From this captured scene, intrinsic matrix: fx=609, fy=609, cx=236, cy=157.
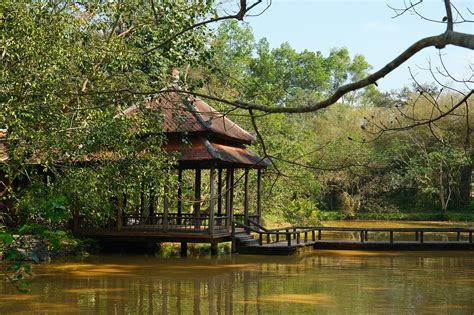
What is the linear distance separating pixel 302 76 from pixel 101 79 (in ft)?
166

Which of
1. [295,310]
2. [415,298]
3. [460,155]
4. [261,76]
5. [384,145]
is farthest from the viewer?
[261,76]

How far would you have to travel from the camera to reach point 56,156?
459 inches

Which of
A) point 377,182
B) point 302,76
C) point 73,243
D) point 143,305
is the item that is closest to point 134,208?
point 73,243

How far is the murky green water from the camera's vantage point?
9391mm

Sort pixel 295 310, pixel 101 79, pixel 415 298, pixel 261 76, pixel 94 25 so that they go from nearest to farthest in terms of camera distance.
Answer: pixel 295 310
pixel 415 298
pixel 101 79
pixel 94 25
pixel 261 76

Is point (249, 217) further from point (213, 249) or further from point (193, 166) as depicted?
point (193, 166)

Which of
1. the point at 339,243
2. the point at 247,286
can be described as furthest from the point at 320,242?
the point at 247,286

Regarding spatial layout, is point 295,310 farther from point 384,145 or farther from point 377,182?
point 384,145

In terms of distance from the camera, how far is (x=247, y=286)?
1165 cm

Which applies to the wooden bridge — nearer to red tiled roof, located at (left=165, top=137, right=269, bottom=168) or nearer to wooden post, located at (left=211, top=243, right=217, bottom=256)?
wooden post, located at (left=211, top=243, right=217, bottom=256)

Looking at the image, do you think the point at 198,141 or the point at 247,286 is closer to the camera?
the point at 247,286

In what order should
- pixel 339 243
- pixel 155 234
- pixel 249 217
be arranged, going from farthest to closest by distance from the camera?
1. pixel 339 243
2. pixel 249 217
3. pixel 155 234

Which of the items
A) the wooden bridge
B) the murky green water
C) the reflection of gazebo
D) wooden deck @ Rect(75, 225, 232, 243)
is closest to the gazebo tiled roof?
the reflection of gazebo

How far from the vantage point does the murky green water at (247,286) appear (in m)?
9.39
